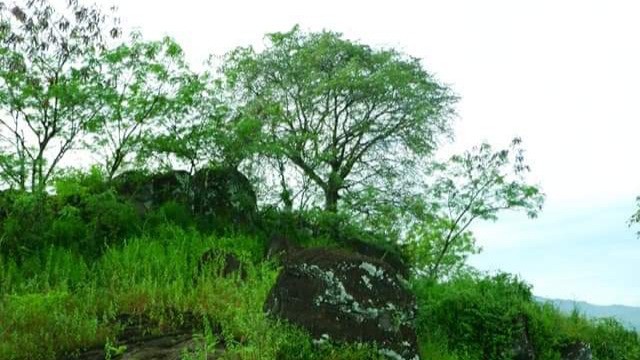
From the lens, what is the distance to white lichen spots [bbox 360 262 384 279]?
970cm

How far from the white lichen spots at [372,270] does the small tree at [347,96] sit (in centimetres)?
1879

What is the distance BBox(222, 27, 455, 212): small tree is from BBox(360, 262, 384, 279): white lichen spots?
1879cm

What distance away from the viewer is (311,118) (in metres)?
30.3

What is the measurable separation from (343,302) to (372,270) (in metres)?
0.77

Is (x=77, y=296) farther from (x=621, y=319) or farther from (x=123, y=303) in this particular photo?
(x=621, y=319)

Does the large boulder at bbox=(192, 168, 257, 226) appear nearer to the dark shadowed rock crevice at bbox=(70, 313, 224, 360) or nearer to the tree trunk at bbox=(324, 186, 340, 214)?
the tree trunk at bbox=(324, 186, 340, 214)

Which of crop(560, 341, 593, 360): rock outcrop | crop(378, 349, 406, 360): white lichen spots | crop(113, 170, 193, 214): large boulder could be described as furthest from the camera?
crop(113, 170, 193, 214): large boulder

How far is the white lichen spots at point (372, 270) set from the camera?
9.70 m

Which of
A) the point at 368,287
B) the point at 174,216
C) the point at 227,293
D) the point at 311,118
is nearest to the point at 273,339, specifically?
the point at 368,287

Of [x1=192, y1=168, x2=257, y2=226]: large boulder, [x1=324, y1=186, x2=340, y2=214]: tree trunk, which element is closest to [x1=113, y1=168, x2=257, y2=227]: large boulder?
[x1=192, y1=168, x2=257, y2=226]: large boulder

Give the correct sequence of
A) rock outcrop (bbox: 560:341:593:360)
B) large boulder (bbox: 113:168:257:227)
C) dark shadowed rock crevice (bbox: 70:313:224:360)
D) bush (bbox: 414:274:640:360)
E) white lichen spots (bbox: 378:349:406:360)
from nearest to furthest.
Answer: dark shadowed rock crevice (bbox: 70:313:224:360) → white lichen spots (bbox: 378:349:406:360) → bush (bbox: 414:274:640:360) → rock outcrop (bbox: 560:341:593:360) → large boulder (bbox: 113:168:257:227)

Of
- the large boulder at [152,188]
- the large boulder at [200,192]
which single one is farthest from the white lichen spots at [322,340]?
the large boulder at [152,188]

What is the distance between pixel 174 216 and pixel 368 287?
10.5 metres

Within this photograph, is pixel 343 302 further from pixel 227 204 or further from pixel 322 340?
pixel 227 204
